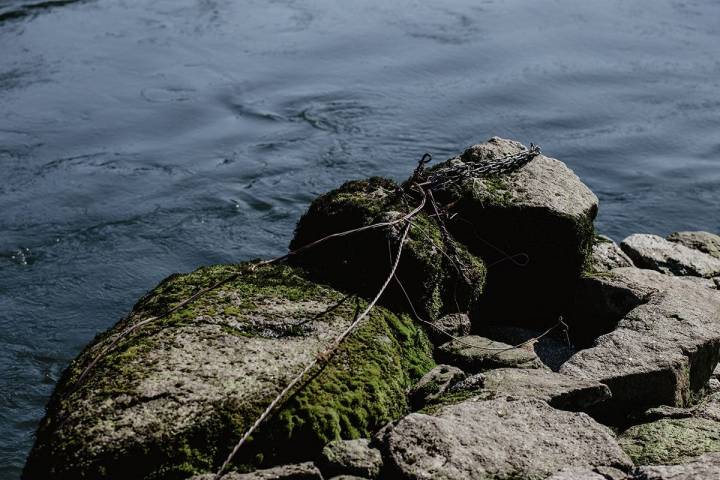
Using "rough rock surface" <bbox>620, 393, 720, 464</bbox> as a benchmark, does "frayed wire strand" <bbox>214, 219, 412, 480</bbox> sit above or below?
above

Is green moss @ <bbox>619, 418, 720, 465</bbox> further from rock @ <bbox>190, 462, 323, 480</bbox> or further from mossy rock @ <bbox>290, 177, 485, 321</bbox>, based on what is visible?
rock @ <bbox>190, 462, 323, 480</bbox>

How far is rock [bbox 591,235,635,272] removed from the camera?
580cm

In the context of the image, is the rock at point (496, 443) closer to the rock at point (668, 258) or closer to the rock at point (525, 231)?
the rock at point (525, 231)

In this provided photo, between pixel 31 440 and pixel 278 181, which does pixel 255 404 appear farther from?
pixel 278 181

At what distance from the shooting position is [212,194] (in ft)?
31.0

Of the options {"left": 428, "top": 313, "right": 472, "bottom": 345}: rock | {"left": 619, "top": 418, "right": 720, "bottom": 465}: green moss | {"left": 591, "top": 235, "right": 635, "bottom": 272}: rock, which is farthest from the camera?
{"left": 591, "top": 235, "right": 635, "bottom": 272}: rock

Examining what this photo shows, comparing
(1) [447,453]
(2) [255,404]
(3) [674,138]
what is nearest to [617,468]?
(1) [447,453]

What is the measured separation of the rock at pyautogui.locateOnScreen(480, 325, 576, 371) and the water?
2878mm

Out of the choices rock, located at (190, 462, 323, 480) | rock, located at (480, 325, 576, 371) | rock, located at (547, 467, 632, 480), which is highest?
rock, located at (547, 467, 632, 480)

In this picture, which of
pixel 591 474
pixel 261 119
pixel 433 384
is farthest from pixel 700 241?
pixel 261 119

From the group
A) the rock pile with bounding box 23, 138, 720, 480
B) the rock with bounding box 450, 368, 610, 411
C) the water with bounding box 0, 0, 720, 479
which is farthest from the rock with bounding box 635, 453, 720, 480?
the water with bounding box 0, 0, 720, 479

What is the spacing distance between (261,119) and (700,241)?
234 inches

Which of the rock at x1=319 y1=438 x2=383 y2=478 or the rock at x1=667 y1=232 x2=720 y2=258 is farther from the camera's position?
the rock at x1=667 y1=232 x2=720 y2=258

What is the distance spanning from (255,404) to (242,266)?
113cm
